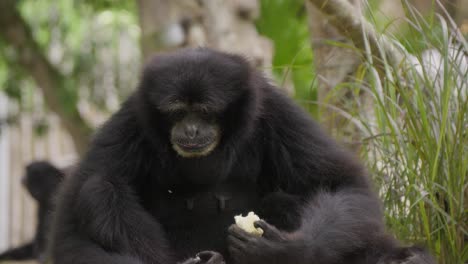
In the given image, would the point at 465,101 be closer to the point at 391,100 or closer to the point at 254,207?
the point at 391,100

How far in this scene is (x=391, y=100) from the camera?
513 centimetres

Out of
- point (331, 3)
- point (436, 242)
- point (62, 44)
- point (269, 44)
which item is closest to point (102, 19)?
point (62, 44)

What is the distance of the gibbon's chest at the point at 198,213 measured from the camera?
5227 mm

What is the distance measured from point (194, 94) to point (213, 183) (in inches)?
31.7

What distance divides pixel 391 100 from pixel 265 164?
100 centimetres

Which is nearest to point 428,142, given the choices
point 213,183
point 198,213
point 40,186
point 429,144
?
point 429,144

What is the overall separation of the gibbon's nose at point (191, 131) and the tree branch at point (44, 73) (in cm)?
875

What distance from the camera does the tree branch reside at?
13.4 meters

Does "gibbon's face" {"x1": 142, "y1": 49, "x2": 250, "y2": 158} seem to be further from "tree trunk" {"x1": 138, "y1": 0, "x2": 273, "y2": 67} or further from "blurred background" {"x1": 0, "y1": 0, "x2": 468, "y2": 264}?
"tree trunk" {"x1": 138, "y1": 0, "x2": 273, "y2": 67}

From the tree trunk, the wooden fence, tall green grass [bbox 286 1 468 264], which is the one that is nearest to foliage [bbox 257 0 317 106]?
the tree trunk

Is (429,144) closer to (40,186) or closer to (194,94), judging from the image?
(194,94)

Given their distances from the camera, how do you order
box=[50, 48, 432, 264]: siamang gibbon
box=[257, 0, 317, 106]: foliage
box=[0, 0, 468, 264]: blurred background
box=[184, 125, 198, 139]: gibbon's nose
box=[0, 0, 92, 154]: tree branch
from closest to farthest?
1. box=[50, 48, 432, 264]: siamang gibbon
2. box=[184, 125, 198, 139]: gibbon's nose
3. box=[0, 0, 468, 264]: blurred background
4. box=[257, 0, 317, 106]: foliage
5. box=[0, 0, 92, 154]: tree branch

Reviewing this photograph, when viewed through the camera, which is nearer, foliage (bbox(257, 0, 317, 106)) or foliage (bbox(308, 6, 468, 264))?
foliage (bbox(308, 6, 468, 264))

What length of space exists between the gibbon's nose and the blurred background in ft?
3.65
